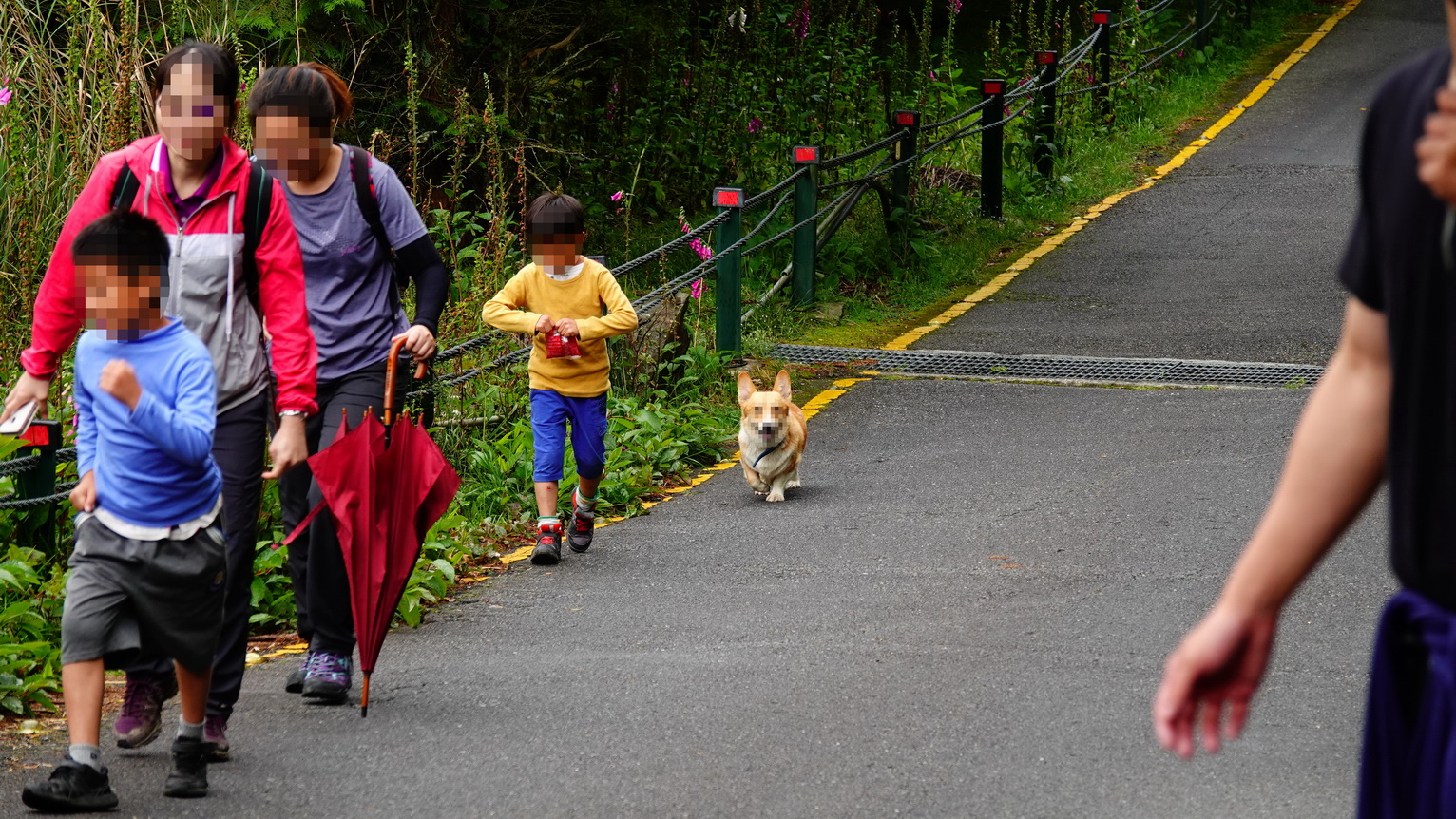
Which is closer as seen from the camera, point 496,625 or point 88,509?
point 88,509

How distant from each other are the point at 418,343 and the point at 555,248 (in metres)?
1.84

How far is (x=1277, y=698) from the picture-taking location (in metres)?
4.99

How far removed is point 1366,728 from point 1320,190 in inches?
585

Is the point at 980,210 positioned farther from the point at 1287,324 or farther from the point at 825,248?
the point at 1287,324

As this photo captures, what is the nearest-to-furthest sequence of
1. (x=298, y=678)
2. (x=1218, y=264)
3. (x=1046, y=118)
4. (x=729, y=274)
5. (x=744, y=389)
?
(x=298, y=678)
(x=744, y=389)
(x=729, y=274)
(x=1218, y=264)
(x=1046, y=118)

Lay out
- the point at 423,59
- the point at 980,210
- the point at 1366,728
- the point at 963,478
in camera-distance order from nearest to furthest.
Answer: the point at 1366,728, the point at 963,478, the point at 423,59, the point at 980,210

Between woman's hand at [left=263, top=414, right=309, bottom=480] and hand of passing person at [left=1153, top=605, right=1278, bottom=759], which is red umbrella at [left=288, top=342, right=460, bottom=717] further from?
hand of passing person at [left=1153, top=605, right=1278, bottom=759]

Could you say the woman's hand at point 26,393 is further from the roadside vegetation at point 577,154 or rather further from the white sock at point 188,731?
the roadside vegetation at point 577,154

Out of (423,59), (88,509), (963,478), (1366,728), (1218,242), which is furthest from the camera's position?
(1218,242)

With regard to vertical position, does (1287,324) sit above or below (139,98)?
below

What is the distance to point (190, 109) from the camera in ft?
14.0

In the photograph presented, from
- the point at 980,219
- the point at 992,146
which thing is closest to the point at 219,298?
the point at 992,146

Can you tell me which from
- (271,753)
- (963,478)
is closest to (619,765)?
(271,753)

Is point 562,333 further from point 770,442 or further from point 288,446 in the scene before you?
point 288,446
